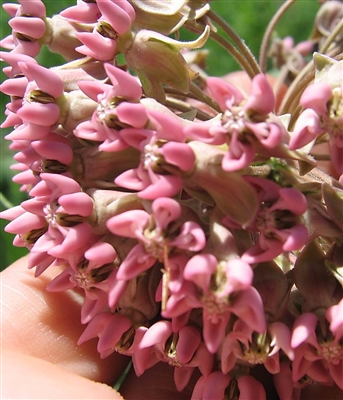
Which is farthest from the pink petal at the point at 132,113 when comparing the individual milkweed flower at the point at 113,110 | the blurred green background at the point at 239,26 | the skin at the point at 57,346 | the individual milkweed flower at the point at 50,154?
the blurred green background at the point at 239,26

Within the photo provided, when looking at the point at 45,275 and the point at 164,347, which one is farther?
the point at 45,275

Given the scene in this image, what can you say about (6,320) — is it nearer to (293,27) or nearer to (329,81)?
(329,81)

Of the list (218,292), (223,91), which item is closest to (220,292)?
(218,292)

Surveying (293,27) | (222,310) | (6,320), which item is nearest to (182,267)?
(222,310)

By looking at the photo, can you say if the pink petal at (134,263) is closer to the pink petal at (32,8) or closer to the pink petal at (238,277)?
the pink petal at (238,277)

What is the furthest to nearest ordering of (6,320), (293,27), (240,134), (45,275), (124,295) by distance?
1. (293,27)
2. (45,275)
3. (6,320)
4. (124,295)
5. (240,134)

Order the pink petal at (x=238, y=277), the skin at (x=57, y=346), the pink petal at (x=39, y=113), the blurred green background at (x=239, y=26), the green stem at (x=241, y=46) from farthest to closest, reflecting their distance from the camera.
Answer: the blurred green background at (x=239, y=26)
the green stem at (x=241, y=46)
the skin at (x=57, y=346)
the pink petal at (x=39, y=113)
the pink petal at (x=238, y=277)
